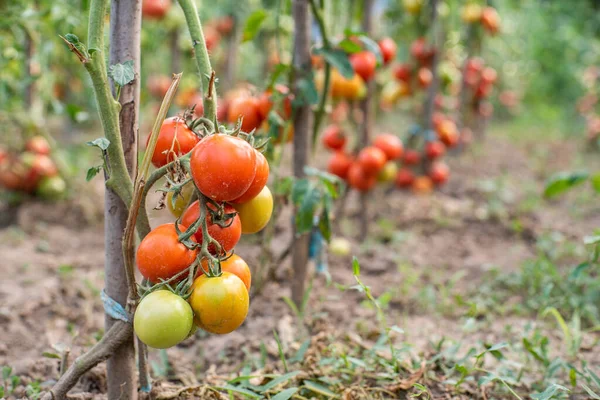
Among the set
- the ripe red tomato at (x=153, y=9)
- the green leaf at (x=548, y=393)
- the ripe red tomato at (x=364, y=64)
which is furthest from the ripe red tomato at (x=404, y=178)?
the green leaf at (x=548, y=393)

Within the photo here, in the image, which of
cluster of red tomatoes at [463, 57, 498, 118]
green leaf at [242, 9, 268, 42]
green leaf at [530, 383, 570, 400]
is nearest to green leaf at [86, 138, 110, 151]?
green leaf at [242, 9, 268, 42]

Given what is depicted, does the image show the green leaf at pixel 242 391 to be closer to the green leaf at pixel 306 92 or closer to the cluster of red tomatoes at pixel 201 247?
the cluster of red tomatoes at pixel 201 247

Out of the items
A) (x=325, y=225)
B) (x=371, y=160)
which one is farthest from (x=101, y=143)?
(x=371, y=160)

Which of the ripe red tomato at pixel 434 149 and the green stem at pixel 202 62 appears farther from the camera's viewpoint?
the ripe red tomato at pixel 434 149

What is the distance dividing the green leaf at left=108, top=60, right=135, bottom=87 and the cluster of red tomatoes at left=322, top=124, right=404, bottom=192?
5.66 feet

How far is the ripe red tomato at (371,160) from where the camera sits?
2.63m

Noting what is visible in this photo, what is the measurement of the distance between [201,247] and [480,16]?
393 cm

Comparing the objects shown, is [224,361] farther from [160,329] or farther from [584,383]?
[584,383]

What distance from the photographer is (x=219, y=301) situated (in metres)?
0.92

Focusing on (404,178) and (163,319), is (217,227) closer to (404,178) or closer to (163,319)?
(163,319)

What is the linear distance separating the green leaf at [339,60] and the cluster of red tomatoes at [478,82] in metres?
3.21

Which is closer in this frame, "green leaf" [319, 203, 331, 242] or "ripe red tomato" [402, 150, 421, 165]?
"green leaf" [319, 203, 331, 242]

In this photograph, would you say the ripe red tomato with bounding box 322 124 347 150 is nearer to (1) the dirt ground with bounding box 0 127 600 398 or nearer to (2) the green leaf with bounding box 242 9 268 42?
(1) the dirt ground with bounding box 0 127 600 398

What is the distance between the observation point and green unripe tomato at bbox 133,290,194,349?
893mm
